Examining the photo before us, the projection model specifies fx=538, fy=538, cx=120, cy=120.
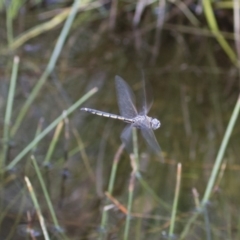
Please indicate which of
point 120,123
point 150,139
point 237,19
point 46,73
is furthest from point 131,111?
point 237,19

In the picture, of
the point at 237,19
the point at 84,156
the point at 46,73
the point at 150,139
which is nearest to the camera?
the point at 150,139

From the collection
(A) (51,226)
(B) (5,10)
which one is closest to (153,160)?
(A) (51,226)

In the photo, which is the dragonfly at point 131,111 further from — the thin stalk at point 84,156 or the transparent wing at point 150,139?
the thin stalk at point 84,156

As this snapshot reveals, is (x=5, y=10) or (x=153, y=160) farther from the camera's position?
(x=5, y=10)

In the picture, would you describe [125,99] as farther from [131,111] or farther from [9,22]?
[9,22]

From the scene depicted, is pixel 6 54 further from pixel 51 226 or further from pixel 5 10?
pixel 51 226

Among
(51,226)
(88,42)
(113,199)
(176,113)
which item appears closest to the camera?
(51,226)

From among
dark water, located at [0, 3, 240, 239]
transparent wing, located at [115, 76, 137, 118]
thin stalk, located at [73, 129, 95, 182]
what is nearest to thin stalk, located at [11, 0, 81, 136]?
dark water, located at [0, 3, 240, 239]
